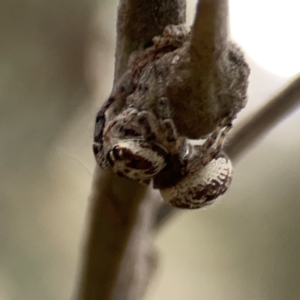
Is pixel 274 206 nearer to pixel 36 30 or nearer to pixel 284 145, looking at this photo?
pixel 284 145

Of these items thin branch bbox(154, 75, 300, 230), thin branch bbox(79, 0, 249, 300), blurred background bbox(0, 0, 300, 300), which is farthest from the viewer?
blurred background bbox(0, 0, 300, 300)

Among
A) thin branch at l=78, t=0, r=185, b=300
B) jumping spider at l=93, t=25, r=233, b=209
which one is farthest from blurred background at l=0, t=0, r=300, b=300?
jumping spider at l=93, t=25, r=233, b=209

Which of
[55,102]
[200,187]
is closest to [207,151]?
[200,187]

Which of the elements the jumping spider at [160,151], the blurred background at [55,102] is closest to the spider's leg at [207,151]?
the jumping spider at [160,151]

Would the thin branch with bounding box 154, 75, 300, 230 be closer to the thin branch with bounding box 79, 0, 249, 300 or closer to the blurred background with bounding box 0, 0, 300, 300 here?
the thin branch with bounding box 79, 0, 249, 300

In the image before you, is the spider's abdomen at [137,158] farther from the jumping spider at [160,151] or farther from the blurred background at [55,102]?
the blurred background at [55,102]

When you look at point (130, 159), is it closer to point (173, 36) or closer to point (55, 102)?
point (173, 36)
